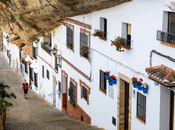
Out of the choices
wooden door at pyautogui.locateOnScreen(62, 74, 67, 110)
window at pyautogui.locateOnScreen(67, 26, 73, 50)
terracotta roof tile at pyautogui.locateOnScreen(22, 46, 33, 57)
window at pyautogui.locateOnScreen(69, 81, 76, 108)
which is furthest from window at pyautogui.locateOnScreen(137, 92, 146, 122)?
terracotta roof tile at pyautogui.locateOnScreen(22, 46, 33, 57)

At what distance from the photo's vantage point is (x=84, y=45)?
19.0m

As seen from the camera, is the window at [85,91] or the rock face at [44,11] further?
the window at [85,91]

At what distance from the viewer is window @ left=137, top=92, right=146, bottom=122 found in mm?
12848

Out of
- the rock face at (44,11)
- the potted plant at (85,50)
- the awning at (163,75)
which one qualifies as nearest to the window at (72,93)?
the potted plant at (85,50)

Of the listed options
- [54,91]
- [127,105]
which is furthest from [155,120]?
[54,91]

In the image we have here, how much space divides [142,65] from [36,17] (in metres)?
12.7

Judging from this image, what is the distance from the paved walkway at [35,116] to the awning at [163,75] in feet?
22.8

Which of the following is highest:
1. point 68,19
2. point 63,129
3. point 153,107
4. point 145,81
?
point 68,19

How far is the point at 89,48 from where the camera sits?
18031mm

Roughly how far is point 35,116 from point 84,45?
23.4ft

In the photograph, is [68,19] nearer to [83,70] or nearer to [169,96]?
[83,70]

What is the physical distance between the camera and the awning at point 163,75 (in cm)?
997

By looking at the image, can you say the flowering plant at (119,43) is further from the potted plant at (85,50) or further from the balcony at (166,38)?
the potted plant at (85,50)

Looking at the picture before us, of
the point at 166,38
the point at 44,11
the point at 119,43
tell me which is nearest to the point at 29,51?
the point at 44,11
